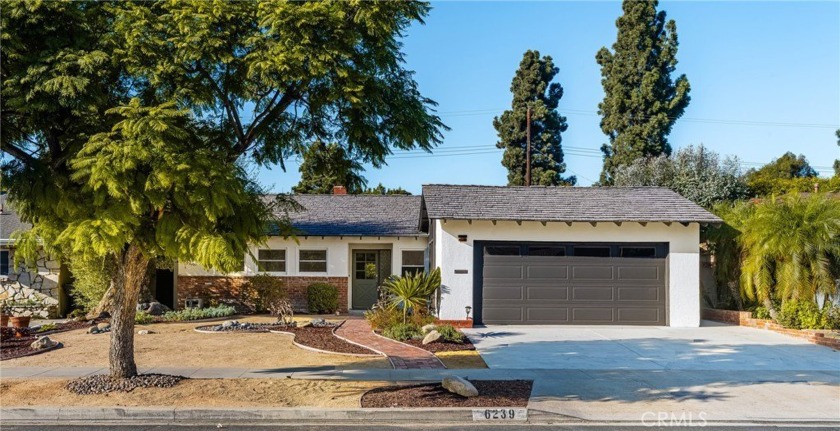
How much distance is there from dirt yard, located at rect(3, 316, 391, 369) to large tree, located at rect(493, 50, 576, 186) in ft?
71.5

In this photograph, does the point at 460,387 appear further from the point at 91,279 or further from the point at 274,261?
the point at 91,279

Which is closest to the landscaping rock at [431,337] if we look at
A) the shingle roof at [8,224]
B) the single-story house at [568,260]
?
the single-story house at [568,260]

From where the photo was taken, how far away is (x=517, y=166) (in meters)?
35.2

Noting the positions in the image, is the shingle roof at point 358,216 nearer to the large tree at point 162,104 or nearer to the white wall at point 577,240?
the white wall at point 577,240

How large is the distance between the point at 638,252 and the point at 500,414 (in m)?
11.1

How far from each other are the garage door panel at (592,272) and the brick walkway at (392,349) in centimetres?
602

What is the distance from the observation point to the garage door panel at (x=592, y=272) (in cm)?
1805

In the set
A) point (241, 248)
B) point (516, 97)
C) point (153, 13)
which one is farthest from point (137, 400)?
point (516, 97)

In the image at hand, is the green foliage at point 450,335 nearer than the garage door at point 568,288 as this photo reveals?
Yes

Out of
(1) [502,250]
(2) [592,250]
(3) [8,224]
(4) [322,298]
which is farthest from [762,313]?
(3) [8,224]

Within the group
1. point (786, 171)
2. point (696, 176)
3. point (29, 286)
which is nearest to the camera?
point (29, 286)

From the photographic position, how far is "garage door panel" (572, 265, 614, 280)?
59.2 feet

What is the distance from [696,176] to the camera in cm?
2722

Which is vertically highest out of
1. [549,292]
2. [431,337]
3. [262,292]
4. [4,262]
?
[4,262]
